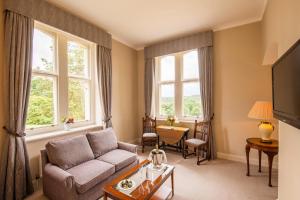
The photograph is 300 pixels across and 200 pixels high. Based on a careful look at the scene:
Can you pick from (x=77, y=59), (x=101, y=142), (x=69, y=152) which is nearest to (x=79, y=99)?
(x=77, y=59)

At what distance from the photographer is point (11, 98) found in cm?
212

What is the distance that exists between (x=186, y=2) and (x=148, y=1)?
2.07 ft

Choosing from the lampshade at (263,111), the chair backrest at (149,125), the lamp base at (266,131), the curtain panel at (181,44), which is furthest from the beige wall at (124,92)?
the lamp base at (266,131)

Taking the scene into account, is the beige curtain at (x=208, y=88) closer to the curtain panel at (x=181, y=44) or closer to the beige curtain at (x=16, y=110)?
the curtain panel at (x=181, y=44)

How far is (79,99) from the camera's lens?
343cm

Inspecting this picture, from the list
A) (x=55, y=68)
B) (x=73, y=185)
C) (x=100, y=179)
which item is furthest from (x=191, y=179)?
(x=55, y=68)

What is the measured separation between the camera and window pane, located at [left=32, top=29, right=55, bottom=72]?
8.76ft

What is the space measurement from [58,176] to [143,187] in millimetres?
1028

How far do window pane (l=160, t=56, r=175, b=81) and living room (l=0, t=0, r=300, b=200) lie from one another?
0.03 m

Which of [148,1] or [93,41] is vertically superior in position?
[148,1]

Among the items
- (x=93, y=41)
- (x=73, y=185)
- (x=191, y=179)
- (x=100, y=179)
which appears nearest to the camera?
(x=73, y=185)

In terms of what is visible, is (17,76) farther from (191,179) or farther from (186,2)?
(191,179)

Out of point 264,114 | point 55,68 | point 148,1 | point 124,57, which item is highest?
point 148,1

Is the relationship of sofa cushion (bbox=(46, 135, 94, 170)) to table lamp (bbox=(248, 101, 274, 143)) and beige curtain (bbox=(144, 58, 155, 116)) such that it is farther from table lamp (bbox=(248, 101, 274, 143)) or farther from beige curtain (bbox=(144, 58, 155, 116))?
table lamp (bbox=(248, 101, 274, 143))
